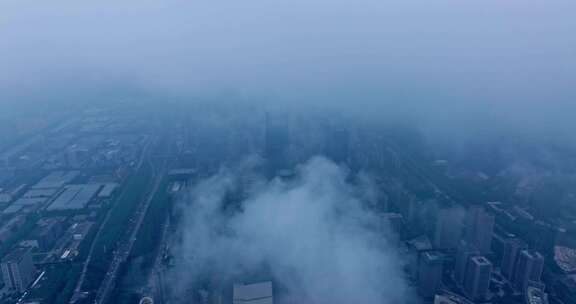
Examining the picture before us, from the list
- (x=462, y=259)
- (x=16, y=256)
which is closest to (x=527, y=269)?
(x=462, y=259)

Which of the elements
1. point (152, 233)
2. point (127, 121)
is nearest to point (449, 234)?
point (152, 233)

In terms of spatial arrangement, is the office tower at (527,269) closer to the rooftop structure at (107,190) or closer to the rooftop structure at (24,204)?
the rooftop structure at (107,190)

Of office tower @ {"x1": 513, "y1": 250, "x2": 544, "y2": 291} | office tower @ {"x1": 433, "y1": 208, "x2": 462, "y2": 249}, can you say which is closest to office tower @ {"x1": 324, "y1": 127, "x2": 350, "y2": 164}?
office tower @ {"x1": 433, "y1": 208, "x2": 462, "y2": 249}

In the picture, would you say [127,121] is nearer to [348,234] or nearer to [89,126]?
[89,126]

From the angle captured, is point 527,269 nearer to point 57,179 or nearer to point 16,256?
point 16,256

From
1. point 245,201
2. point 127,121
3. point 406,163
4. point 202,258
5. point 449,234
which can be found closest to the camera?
point 202,258

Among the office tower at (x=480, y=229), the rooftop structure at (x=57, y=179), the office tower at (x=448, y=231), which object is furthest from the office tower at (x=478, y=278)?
the rooftop structure at (x=57, y=179)
